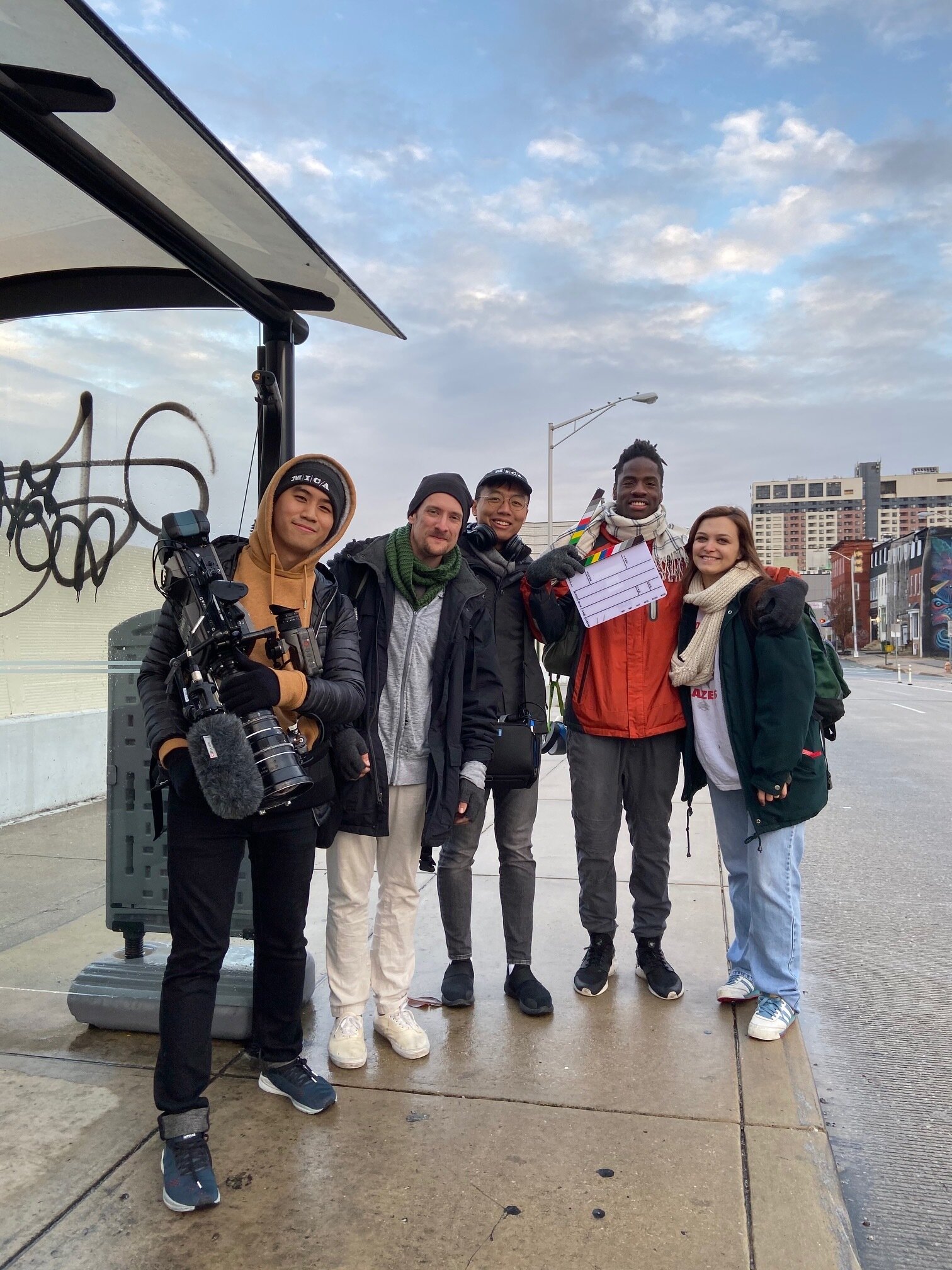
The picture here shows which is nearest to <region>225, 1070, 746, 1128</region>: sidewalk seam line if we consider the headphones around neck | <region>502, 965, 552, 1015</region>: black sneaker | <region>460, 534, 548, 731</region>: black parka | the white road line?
<region>502, 965, 552, 1015</region>: black sneaker

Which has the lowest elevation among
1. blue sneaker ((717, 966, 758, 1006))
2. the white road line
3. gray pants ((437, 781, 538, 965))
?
the white road line

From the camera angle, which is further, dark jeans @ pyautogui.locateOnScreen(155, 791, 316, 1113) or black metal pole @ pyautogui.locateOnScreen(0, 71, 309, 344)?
black metal pole @ pyautogui.locateOnScreen(0, 71, 309, 344)

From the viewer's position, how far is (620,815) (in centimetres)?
398

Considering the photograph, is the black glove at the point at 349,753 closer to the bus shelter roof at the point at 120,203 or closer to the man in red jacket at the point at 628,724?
the man in red jacket at the point at 628,724

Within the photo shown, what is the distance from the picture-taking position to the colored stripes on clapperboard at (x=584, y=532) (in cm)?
386

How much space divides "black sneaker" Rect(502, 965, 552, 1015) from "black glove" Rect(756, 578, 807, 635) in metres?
1.63

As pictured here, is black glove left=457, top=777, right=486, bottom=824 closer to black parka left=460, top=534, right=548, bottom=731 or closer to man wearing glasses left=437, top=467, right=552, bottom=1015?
man wearing glasses left=437, top=467, right=552, bottom=1015

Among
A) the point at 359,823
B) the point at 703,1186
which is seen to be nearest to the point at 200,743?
the point at 359,823

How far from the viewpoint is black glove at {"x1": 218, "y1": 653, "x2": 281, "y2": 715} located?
8.24 ft

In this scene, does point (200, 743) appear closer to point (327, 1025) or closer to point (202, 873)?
point (202, 873)

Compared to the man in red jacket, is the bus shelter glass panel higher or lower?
higher

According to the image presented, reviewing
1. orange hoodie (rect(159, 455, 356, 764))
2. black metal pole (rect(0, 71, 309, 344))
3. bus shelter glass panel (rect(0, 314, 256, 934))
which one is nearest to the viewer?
black metal pole (rect(0, 71, 309, 344))

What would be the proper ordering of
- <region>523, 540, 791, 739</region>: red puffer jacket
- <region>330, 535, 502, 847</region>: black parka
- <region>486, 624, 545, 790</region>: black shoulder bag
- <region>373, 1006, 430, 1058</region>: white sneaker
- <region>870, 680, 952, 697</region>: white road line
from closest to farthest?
<region>330, 535, 502, 847</region>: black parka < <region>373, 1006, 430, 1058</region>: white sneaker < <region>486, 624, 545, 790</region>: black shoulder bag < <region>523, 540, 791, 739</region>: red puffer jacket < <region>870, 680, 952, 697</region>: white road line

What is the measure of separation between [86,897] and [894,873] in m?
5.04
